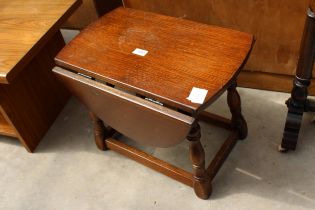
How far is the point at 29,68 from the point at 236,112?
34.2 inches

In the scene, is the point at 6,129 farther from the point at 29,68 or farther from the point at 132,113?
the point at 132,113

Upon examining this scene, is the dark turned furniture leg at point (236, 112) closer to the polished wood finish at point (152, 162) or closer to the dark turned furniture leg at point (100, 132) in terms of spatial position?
the polished wood finish at point (152, 162)

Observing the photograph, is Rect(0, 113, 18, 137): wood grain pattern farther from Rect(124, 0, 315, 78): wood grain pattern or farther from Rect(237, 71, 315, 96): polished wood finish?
Rect(237, 71, 315, 96): polished wood finish

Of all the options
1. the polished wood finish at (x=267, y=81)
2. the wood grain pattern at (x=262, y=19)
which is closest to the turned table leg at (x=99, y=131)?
the wood grain pattern at (x=262, y=19)

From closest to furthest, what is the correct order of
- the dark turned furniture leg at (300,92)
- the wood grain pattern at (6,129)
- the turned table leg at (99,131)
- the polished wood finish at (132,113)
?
the polished wood finish at (132,113)
the dark turned furniture leg at (300,92)
the turned table leg at (99,131)
the wood grain pattern at (6,129)

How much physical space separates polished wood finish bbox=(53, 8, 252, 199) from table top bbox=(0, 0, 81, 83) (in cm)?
15

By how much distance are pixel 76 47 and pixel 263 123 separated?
81cm

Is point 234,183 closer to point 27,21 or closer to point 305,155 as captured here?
point 305,155

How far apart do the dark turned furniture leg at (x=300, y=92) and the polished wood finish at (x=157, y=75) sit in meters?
0.19

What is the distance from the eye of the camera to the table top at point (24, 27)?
1.22 meters

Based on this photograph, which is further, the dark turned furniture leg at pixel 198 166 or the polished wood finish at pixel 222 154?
the polished wood finish at pixel 222 154

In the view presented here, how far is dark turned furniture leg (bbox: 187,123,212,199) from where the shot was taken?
1.10 metres

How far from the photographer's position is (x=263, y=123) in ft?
4.89

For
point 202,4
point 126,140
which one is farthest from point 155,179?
point 202,4
